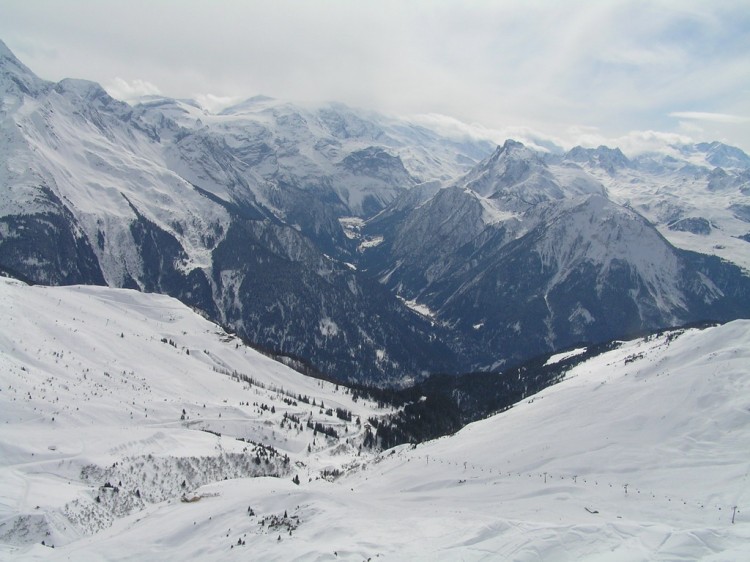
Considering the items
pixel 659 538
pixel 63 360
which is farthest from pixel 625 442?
pixel 63 360

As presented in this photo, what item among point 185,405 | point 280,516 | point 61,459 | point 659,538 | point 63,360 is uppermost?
point 63,360

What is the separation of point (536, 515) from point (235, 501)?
39.4 m

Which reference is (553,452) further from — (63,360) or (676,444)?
(63,360)

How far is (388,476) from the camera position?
109125mm

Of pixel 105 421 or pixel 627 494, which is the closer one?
pixel 627 494

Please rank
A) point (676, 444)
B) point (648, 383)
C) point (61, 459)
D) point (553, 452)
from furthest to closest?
point (648, 383) < point (61, 459) < point (553, 452) < point (676, 444)

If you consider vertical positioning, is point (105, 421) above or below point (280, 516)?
above

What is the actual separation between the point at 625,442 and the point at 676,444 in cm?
776

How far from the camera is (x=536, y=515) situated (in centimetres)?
6894

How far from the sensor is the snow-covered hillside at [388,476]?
194ft

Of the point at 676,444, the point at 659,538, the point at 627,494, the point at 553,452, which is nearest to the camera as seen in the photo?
the point at 659,538

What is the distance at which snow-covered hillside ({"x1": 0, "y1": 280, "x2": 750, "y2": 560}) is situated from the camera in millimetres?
59156

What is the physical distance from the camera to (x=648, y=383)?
126 meters

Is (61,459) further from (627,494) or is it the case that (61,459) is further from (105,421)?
(627,494)
